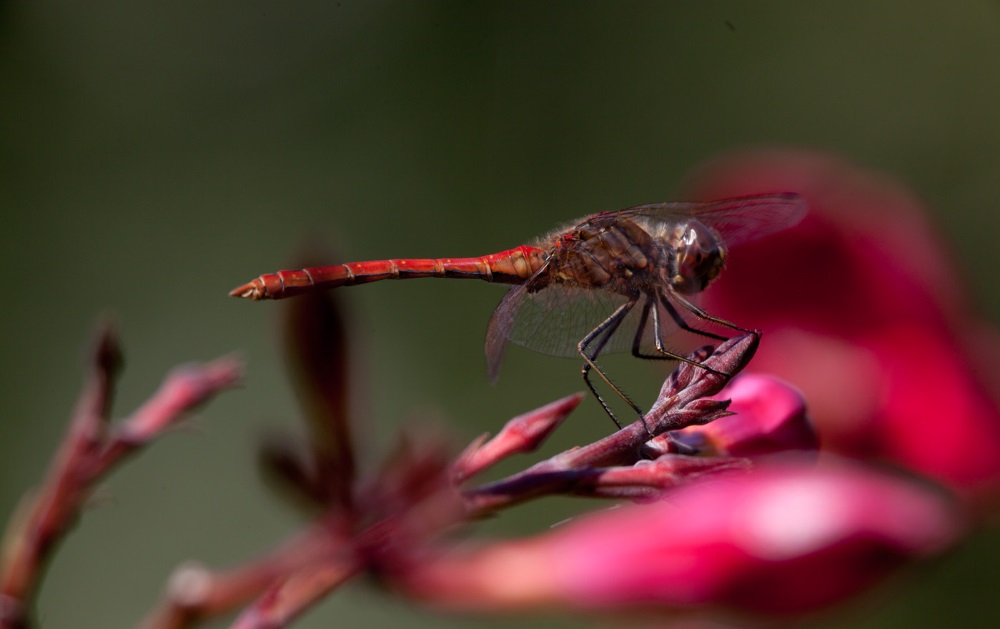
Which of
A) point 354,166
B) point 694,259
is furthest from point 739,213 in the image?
point 354,166

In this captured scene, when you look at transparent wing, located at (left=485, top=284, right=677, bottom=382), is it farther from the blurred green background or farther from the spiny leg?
the blurred green background

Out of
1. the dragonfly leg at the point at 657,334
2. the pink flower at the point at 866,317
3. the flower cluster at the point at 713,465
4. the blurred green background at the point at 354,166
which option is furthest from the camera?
the blurred green background at the point at 354,166

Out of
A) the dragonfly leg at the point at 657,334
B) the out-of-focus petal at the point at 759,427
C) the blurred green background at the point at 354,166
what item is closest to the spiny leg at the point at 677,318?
the dragonfly leg at the point at 657,334

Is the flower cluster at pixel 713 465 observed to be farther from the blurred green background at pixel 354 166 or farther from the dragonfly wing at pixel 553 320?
the blurred green background at pixel 354 166

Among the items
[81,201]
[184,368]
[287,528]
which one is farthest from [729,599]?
[81,201]

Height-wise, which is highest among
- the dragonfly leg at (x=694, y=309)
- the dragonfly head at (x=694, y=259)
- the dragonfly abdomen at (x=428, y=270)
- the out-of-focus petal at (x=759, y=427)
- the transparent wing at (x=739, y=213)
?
the dragonfly abdomen at (x=428, y=270)

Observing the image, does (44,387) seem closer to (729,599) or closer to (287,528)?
(287,528)

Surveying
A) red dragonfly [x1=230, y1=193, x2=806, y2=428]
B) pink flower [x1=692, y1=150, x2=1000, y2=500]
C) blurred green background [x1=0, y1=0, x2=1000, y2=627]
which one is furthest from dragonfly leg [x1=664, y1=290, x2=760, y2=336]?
blurred green background [x1=0, y1=0, x2=1000, y2=627]
